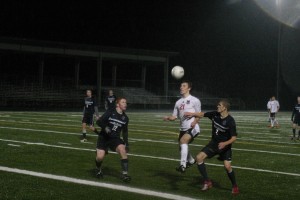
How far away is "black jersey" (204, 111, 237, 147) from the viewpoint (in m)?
8.14

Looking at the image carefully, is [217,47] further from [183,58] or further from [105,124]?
[105,124]

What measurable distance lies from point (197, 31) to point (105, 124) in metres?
51.9

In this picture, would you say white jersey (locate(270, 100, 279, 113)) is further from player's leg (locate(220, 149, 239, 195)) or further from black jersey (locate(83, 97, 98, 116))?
player's leg (locate(220, 149, 239, 195))

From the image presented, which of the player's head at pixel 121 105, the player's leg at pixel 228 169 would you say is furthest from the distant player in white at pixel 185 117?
the player's leg at pixel 228 169

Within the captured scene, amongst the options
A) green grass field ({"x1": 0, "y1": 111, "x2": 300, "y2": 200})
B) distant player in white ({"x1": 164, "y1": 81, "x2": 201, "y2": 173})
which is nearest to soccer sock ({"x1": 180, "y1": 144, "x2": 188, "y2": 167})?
distant player in white ({"x1": 164, "y1": 81, "x2": 201, "y2": 173})

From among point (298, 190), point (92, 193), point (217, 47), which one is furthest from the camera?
point (217, 47)

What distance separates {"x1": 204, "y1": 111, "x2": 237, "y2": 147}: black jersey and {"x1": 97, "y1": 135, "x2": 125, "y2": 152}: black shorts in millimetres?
1945

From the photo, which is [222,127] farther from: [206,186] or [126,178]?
[126,178]

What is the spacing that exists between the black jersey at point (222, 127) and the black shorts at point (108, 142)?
194 cm

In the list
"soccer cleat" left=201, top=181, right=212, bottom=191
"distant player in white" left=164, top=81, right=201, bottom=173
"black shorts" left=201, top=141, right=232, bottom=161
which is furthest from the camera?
"distant player in white" left=164, top=81, right=201, bottom=173

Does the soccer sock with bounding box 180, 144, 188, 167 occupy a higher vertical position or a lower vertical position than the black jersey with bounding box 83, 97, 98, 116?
lower

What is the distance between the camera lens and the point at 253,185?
29.9 ft

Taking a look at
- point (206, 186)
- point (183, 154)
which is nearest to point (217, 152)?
point (206, 186)

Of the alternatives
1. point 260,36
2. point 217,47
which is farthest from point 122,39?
point 260,36
